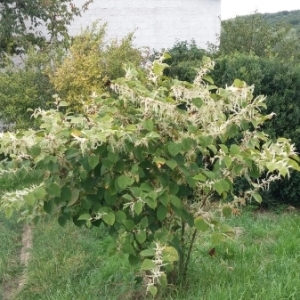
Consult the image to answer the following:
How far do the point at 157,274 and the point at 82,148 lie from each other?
2.76 feet

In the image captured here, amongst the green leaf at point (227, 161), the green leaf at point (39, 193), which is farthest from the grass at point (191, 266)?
the green leaf at point (227, 161)

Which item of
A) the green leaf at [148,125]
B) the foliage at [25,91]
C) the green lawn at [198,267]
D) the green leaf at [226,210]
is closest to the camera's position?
the green leaf at [148,125]

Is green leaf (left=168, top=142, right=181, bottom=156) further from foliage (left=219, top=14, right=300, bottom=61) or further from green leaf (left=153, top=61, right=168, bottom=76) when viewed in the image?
foliage (left=219, top=14, right=300, bottom=61)

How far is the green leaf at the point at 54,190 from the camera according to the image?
3068 millimetres

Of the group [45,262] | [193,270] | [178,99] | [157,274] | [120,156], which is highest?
[178,99]

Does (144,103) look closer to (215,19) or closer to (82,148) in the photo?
(82,148)

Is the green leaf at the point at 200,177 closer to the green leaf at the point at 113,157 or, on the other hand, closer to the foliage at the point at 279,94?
A: the green leaf at the point at 113,157

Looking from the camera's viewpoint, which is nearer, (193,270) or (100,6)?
(193,270)

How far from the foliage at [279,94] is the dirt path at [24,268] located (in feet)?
9.07

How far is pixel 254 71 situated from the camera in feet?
19.2

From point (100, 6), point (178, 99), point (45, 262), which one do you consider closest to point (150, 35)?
point (100, 6)

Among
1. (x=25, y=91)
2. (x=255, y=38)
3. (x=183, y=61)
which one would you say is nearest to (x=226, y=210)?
(x=183, y=61)

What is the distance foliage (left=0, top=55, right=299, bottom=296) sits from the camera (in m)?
2.94

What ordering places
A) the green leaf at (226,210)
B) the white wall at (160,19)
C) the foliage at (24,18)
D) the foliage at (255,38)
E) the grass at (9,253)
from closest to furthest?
the green leaf at (226,210) → the grass at (9,253) → the foliage at (24,18) → the foliage at (255,38) → the white wall at (160,19)
